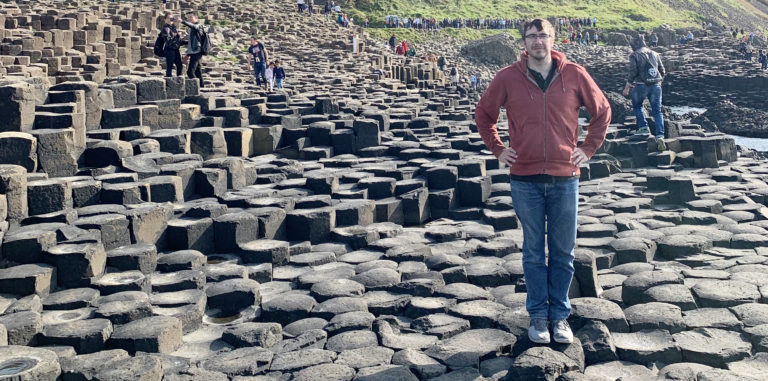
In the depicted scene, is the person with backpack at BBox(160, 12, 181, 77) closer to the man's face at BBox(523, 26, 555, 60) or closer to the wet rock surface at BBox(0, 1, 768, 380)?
the wet rock surface at BBox(0, 1, 768, 380)

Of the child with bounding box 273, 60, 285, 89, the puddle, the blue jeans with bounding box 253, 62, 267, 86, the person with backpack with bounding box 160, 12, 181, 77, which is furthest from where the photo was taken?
the child with bounding box 273, 60, 285, 89

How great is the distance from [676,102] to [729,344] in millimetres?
35004

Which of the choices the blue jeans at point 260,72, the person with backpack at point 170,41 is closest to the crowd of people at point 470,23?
the blue jeans at point 260,72

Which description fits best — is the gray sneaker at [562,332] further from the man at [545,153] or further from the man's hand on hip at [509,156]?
the man's hand on hip at [509,156]

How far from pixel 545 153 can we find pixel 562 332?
1.06 meters

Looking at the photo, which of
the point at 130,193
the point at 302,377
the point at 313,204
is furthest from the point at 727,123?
the point at 302,377

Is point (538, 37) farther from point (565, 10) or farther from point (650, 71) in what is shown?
point (565, 10)

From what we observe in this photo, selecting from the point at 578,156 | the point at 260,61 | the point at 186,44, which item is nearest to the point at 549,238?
the point at 578,156

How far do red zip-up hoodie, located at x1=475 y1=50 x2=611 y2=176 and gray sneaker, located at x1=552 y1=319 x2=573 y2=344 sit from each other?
35.5 inches

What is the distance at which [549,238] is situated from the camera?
14.7ft

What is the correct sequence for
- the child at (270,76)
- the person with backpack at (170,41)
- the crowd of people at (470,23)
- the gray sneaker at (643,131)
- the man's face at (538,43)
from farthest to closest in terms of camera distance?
1. the crowd of people at (470,23)
2. the child at (270,76)
3. the person with backpack at (170,41)
4. the gray sneaker at (643,131)
5. the man's face at (538,43)

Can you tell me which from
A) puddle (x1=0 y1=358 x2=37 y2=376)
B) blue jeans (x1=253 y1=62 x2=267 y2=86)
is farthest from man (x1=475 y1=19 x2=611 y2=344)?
blue jeans (x1=253 y1=62 x2=267 y2=86)

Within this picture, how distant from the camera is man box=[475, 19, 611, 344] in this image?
435 centimetres

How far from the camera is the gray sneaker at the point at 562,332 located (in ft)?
14.4
